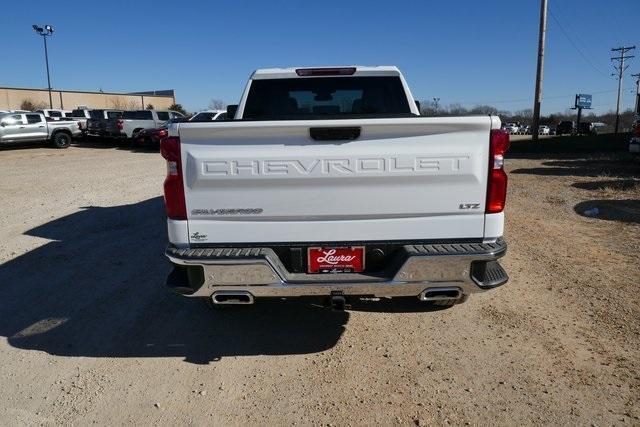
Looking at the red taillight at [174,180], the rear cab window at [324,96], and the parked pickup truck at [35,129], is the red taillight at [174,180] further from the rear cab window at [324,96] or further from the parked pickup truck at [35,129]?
the parked pickup truck at [35,129]

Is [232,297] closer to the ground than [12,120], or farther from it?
closer to the ground

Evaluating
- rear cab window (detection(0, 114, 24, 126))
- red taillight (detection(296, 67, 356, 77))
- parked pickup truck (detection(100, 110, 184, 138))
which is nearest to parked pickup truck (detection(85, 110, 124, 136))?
parked pickup truck (detection(100, 110, 184, 138))

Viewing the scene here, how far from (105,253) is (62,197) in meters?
4.91

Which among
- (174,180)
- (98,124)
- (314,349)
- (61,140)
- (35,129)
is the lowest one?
(314,349)

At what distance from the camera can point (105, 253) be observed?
20.1 ft

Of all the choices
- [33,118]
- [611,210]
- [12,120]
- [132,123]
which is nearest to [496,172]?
[611,210]

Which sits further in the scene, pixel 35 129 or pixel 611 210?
pixel 35 129

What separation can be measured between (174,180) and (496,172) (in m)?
2.05

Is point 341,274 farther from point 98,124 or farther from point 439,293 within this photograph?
point 98,124

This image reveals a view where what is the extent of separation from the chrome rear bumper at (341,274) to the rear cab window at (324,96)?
7.76ft

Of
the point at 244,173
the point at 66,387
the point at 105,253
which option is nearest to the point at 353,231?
the point at 244,173

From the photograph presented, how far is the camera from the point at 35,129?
73.6 ft

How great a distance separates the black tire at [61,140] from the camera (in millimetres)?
23203

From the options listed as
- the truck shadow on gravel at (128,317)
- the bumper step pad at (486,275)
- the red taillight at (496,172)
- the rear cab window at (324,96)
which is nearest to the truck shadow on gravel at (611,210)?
the rear cab window at (324,96)
